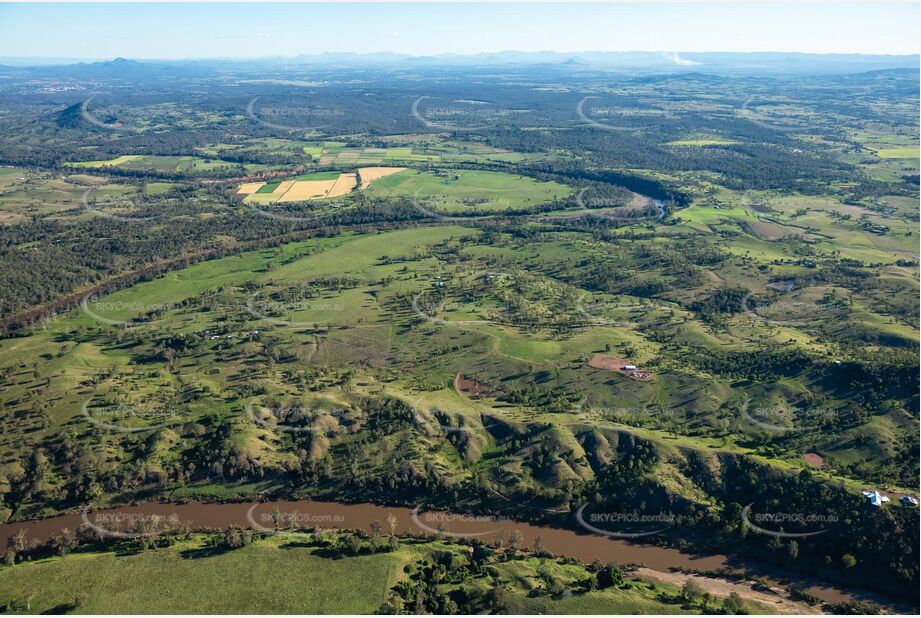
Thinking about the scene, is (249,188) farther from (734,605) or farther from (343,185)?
(734,605)

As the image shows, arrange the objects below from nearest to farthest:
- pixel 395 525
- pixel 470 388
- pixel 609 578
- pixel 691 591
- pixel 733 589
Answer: pixel 691 591, pixel 609 578, pixel 733 589, pixel 395 525, pixel 470 388

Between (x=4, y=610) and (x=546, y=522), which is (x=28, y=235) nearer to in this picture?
(x=4, y=610)

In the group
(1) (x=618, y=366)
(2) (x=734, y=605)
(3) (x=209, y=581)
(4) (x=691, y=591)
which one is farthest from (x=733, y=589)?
A: (3) (x=209, y=581)

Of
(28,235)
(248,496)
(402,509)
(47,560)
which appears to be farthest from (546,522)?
(28,235)

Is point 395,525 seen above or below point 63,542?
below

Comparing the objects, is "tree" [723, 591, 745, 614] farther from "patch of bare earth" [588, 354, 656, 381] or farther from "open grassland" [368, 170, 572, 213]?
"open grassland" [368, 170, 572, 213]

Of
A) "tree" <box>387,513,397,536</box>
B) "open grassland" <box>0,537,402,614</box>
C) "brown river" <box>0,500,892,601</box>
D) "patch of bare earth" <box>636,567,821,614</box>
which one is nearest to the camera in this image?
"open grassland" <box>0,537,402,614</box>

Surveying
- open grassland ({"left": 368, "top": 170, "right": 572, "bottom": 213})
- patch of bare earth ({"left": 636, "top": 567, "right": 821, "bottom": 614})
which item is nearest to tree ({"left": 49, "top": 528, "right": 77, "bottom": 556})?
patch of bare earth ({"left": 636, "top": 567, "right": 821, "bottom": 614})

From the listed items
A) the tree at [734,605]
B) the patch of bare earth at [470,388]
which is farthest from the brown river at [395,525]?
the patch of bare earth at [470,388]
